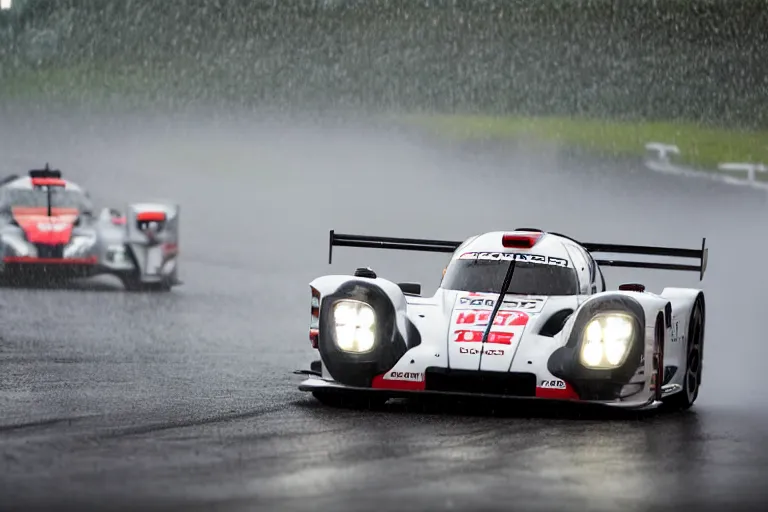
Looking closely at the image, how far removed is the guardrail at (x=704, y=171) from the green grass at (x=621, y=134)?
26 cm

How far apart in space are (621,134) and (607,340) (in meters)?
41.8

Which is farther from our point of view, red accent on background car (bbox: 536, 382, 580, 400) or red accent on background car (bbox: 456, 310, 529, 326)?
red accent on background car (bbox: 456, 310, 529, 326)

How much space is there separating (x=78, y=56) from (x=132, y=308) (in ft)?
135

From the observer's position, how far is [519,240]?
9.52 m

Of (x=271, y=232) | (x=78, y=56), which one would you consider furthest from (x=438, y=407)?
(x=78, y=56)

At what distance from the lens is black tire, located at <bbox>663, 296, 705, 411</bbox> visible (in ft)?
30.2

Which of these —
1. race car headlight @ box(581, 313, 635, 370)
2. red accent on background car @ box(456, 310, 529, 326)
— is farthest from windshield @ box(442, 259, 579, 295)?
race car headlight @ box(581, 313, 635, 370)

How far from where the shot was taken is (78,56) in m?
56.5

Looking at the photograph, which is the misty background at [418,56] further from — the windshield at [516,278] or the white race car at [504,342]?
the white race car at [504,342]

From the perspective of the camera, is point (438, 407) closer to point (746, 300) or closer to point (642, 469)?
point (642, 469)

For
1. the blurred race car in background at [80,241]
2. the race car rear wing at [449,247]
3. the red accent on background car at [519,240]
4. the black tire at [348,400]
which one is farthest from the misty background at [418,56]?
the black tire at [348,400]

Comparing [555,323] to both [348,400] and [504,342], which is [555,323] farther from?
[348,400]

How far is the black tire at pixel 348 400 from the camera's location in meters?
8.44

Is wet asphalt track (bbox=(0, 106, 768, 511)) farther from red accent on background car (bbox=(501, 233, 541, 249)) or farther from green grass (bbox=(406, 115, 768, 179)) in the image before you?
green grass (bbox=(406, 115, 768, 179))
